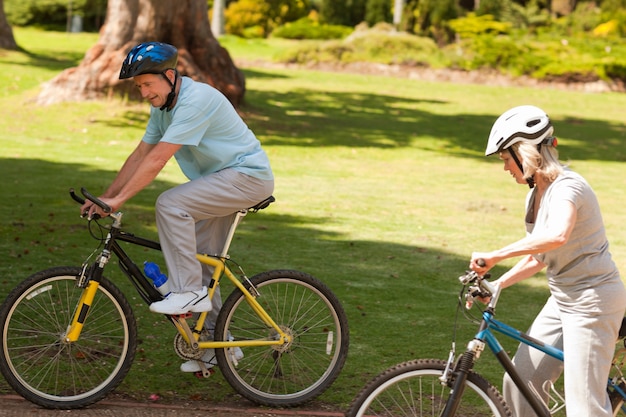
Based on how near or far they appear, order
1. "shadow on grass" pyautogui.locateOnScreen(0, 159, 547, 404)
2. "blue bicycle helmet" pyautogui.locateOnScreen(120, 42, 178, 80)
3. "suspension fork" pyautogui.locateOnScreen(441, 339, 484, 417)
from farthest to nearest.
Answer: "shadow on grass" pyautogui.locateOnScreen(0, 159, 547, 404) → "blue bicycle helmet" pyautogui.locateOnScreen(120, 42, 178, 80) → "suspension fork" pyautogui.locateOnScreen(441, 339, 484, 417)

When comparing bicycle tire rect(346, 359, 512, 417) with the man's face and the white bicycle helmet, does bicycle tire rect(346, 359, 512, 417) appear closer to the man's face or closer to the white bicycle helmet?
the white bicycle helmet

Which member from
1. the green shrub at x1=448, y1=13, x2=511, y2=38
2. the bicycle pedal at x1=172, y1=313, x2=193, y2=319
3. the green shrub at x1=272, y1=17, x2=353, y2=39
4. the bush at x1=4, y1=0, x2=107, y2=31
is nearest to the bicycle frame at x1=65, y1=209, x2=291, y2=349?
the bicycle pedal at x1=172, y1=313, x2=193, y2=319

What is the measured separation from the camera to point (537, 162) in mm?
4246

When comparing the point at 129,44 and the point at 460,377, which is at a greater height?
the point at 460,377

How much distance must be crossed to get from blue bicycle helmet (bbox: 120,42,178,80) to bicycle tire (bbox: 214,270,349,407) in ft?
4.17

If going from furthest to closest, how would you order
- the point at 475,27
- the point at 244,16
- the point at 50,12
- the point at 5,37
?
1. the point at 244,16
2. the point at 50,12
3. the point at 475,27
4. the point at 5,37

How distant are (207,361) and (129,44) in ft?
44.8

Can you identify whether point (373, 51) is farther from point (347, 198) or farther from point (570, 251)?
point (570, 251)

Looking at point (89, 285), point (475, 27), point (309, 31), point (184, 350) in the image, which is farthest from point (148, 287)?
point (309, 31)

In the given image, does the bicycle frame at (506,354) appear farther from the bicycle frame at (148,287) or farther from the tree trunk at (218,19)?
the tree trunk at (218,19)

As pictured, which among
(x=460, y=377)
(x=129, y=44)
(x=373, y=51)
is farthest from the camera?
(x=373, y=51)

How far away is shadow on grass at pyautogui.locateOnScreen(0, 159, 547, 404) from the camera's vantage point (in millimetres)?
6676

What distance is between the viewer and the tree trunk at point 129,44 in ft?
61.3

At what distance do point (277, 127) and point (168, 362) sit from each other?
43.7 feet
